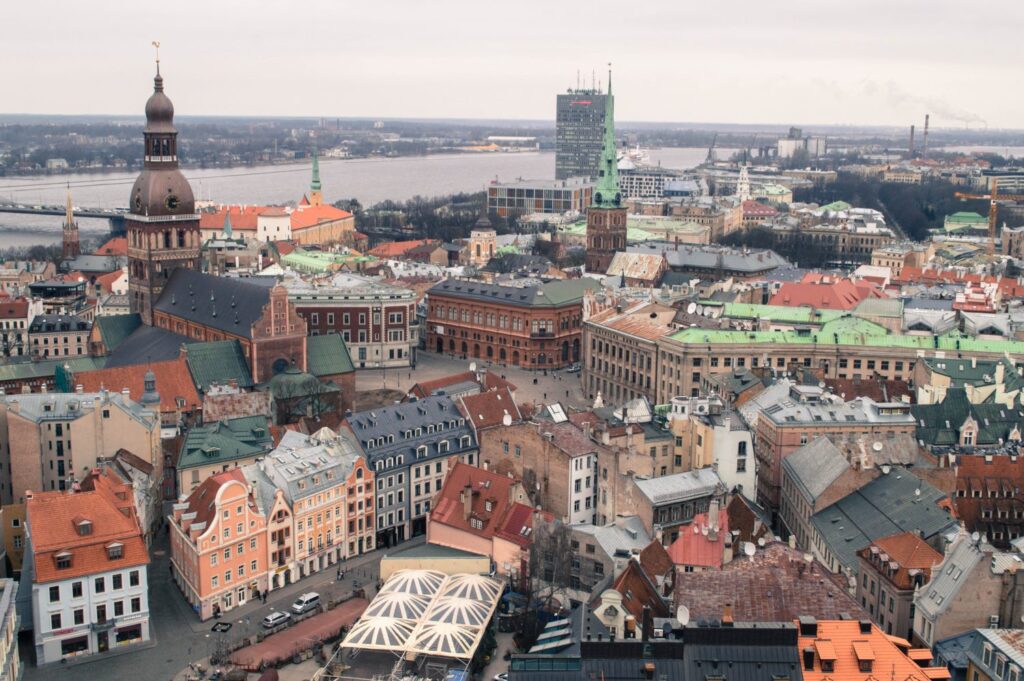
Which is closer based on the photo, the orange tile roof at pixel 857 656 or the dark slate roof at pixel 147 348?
the orange tile roof at pixel 857 656

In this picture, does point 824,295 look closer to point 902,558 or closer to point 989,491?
point 989,491

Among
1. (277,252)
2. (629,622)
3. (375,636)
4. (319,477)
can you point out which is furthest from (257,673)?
(277,252)

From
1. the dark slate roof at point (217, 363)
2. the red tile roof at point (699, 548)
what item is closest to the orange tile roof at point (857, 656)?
the red tile roof at point (699, 548)

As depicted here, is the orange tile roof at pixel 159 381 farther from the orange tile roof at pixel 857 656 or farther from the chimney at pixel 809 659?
the chimney at pixel 809 659

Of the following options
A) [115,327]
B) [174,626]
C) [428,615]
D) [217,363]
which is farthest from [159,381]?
[428,615]

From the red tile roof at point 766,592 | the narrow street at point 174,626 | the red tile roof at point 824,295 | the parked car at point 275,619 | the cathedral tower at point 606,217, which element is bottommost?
the narrow street at point 174,626

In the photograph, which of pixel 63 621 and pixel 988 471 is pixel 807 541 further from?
pixel 63 621

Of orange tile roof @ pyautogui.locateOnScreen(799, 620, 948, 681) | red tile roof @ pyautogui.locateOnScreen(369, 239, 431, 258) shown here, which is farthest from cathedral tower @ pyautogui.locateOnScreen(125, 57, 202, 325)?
orange tile roof @ pyautogui.locateOnScreen(799, 620, 948, 681)
